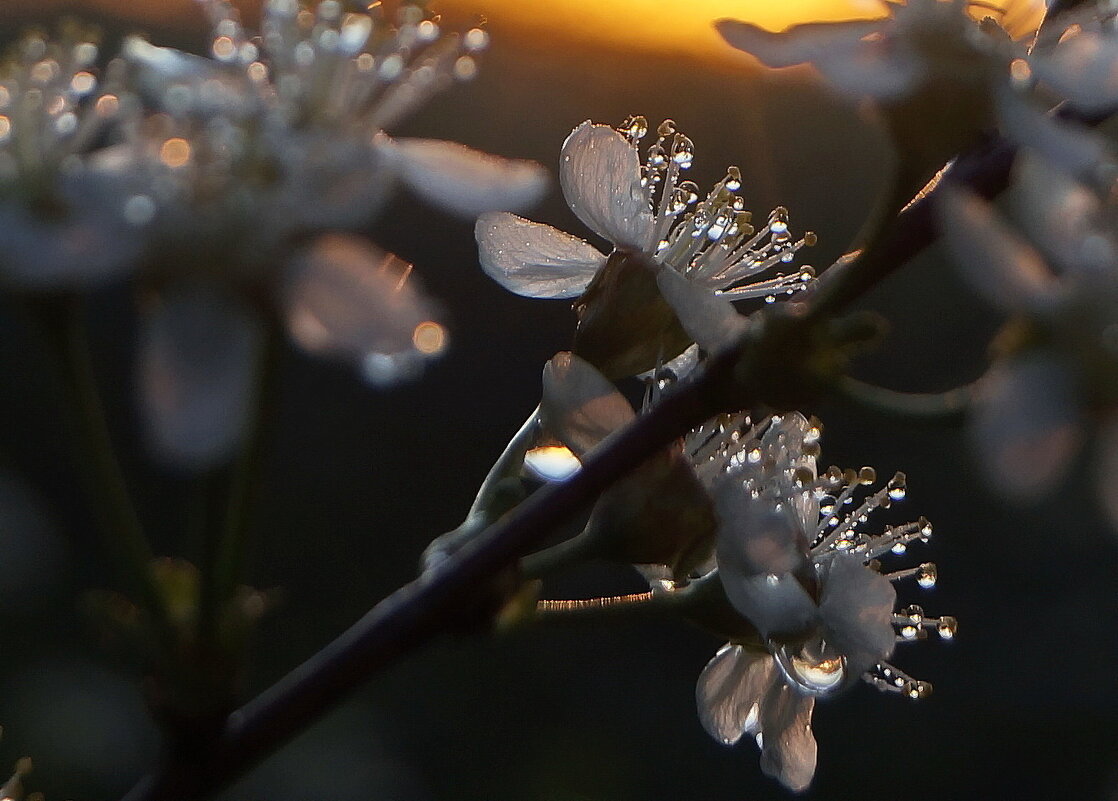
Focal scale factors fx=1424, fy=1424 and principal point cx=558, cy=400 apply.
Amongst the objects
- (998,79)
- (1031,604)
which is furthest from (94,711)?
(998,79)

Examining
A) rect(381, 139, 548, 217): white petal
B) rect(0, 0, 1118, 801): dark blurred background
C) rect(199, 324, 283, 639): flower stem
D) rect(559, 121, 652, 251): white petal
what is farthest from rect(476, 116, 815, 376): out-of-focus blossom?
rect(0, 0, 1118, 801): dark blurred background

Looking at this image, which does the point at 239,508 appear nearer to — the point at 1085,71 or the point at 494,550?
the point at 494,550

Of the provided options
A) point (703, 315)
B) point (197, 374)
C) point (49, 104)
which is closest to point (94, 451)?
point (197, 374)

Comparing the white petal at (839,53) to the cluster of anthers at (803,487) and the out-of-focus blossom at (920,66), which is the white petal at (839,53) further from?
the cluster of anthers at (803,487)

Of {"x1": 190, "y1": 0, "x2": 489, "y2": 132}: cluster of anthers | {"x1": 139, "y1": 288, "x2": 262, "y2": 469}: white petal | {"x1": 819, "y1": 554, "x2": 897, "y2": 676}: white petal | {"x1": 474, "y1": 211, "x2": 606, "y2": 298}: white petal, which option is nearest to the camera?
{"x1": 139, "y1": 288, "x2": 262, "y2": 469}: white petal

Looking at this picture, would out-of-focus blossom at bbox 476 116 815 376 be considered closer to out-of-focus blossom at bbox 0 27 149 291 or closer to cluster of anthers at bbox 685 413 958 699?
cluster of anthers at bbox 685 413 958 699

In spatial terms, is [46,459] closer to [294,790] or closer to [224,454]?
[294,790]
